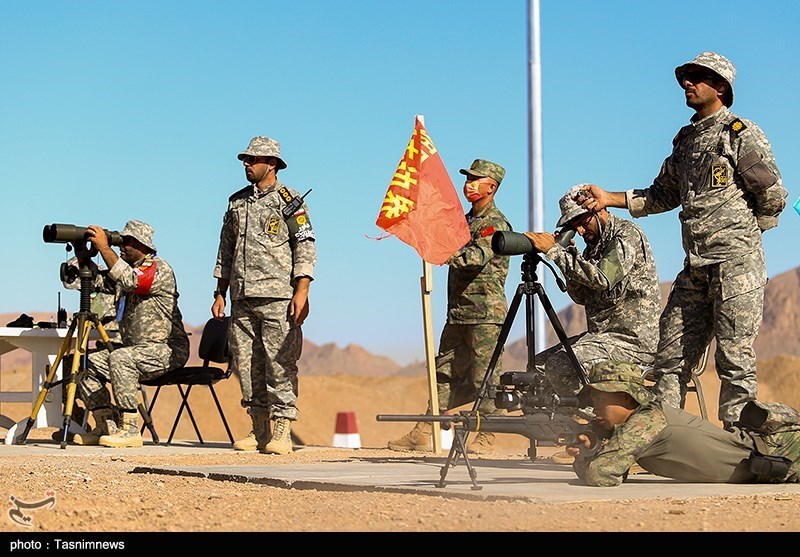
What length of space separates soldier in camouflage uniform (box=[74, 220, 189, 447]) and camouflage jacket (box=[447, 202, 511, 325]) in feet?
8.10

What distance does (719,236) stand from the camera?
7.18m

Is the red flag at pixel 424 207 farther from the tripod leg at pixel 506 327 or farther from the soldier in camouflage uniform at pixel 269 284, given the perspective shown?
the tripod leg at pixel 506 327

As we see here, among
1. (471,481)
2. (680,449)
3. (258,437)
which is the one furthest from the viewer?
(258,437)

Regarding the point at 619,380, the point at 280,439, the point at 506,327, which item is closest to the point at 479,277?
the point at 280,439

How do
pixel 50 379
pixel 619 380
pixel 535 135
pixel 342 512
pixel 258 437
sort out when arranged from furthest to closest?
1. pixel 535 135
2. pixel 50 379
3. pixel 258 437
4. pixel 619 380
5. pixel 342 512

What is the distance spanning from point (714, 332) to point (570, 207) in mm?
1188

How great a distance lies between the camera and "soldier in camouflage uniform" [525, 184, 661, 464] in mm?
7852

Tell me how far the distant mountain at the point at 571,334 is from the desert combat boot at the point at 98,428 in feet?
203

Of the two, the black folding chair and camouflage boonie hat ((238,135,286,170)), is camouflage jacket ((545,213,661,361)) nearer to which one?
camouflage boonie hat ((238,135,286,170))

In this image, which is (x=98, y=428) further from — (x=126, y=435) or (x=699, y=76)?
(x=699, y=76)

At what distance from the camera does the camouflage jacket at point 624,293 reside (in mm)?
7938

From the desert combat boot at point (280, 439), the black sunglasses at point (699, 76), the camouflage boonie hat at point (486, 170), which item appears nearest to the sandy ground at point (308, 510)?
the desert combat boot at point (280, 439)

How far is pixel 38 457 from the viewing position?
372 inches

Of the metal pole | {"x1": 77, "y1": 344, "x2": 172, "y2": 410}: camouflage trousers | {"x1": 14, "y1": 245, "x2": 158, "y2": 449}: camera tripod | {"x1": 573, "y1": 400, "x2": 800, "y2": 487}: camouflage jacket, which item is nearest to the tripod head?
{"x1": 14, "y1": 245, "x2": 158, "y2": 449}: camera tripod
